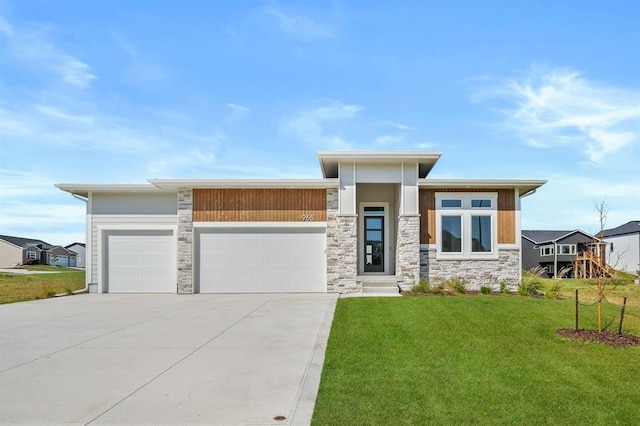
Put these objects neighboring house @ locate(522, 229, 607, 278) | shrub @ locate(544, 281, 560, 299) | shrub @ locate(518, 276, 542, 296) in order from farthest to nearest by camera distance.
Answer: neighboring house @ locate(522, 229, 607, 278) < shrub @ locate(518, 276, 542, 296) < shrub @ locate(544, 281, 560, 299)

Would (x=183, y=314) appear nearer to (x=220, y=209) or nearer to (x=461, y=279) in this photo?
(x=220, y=209)

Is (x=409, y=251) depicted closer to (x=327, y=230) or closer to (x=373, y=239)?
(x=373, y=239)

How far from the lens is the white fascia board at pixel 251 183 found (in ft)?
52.8

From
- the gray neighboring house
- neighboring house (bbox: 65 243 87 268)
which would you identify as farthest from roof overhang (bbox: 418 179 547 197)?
neighboring house (bbox: 65 243 87 268)

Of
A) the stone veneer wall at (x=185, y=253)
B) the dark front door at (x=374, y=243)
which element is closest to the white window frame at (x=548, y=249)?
the dark front door at (x=374, y=243)

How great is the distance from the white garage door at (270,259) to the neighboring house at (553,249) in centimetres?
2619

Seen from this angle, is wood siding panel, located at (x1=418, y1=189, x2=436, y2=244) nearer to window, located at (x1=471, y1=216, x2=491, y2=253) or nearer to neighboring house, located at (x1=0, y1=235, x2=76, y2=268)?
window, located at (x1=471, y1=216, x2=491, y2=253)

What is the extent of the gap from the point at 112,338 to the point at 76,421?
4195mm

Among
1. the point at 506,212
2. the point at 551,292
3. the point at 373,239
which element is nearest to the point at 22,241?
the point at 373,239

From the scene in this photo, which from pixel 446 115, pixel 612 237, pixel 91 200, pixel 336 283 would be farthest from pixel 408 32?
pixel 612 237

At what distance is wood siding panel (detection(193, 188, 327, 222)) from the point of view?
16.5 meters

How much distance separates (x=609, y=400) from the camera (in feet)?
16.5

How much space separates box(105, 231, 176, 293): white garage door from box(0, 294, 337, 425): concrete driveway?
16.3ft

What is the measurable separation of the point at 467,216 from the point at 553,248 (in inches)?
1087
